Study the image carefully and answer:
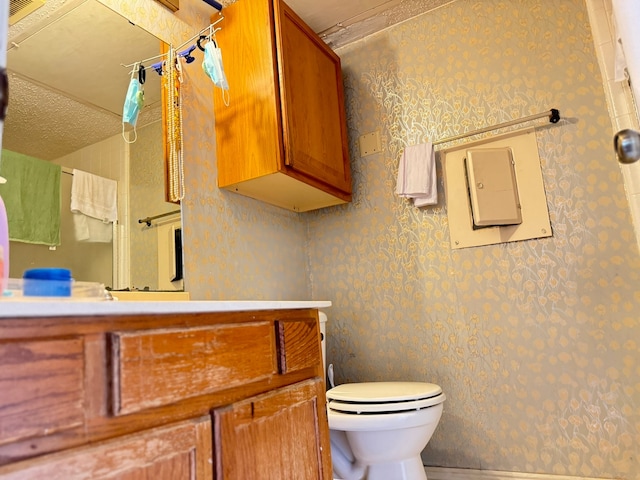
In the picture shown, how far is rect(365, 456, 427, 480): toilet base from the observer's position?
148 cm

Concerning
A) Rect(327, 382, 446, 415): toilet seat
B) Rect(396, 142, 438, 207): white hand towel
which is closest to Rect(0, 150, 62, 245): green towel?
Rect(327, 382, 446, 415): toilet seat

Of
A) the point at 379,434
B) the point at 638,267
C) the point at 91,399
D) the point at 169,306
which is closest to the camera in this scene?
the point at 91,399

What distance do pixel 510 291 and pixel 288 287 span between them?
99 centimetres

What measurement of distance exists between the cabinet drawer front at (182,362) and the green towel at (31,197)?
2.29 ft

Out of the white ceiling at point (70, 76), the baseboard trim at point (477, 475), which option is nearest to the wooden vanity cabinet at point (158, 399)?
the white ceiling at point (70, 76)

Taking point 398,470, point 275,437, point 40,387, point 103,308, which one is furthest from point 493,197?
point 40,387

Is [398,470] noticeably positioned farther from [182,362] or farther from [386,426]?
[182,362]

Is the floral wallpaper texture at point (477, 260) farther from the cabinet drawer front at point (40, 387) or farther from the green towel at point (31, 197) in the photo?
the cabinet drawer front at point (40, 387)

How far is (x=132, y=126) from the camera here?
151cm

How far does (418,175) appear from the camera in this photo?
6.47ft

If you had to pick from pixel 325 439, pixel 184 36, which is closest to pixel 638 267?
pixel 325 439

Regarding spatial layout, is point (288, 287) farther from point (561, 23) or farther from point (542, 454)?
point (561, 23)

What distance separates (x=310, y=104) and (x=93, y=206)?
0.98 m

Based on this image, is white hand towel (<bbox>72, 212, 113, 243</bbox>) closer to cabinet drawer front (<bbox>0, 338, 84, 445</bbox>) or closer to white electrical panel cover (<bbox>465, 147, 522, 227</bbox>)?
cabinet drawer front (<bbox>0, 338, 84, 445</bbox>)
